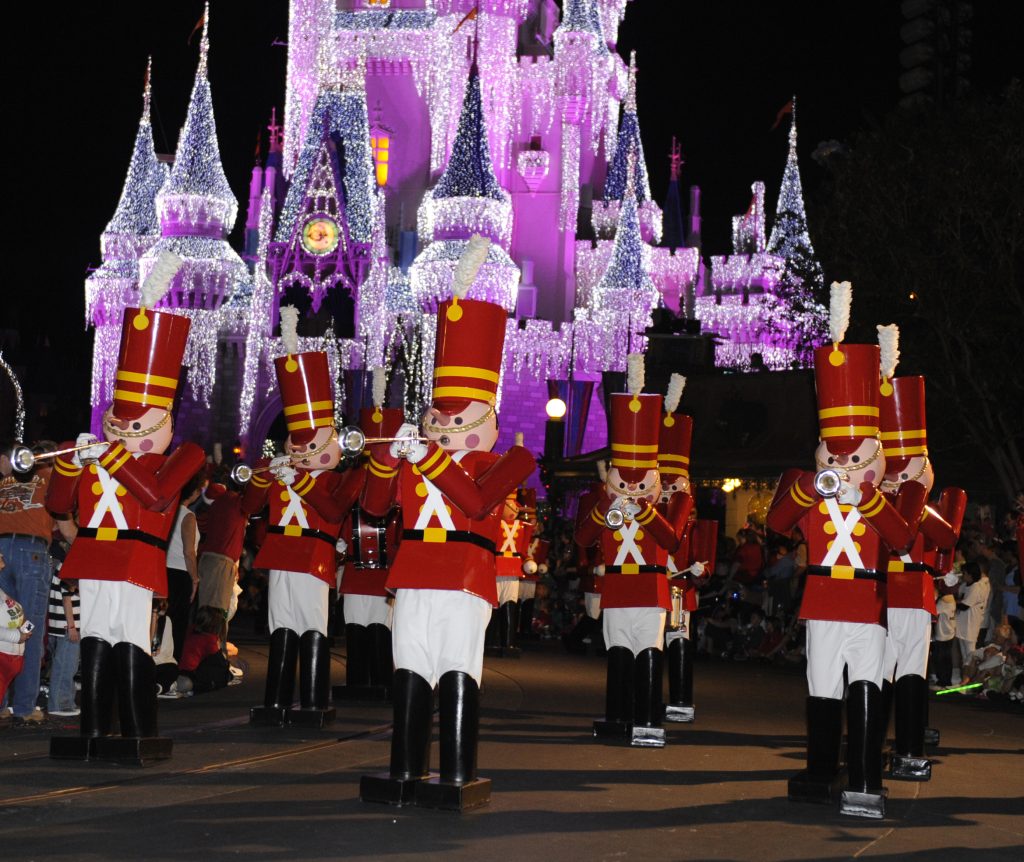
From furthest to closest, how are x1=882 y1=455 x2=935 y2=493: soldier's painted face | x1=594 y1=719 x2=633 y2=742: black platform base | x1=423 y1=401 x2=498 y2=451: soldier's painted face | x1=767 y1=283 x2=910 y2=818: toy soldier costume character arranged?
x1=594 y1=719 x2=633 y2=742: black platform base
x1=882 y1=455 x2=935 y2=493: soldier's painted face
x1=767 y1=283 x2=910 y2=818: toy soldier costume character
x1=423 y1=401 x2=498 y2=451: soldier's painted face

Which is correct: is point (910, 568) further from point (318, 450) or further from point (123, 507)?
point (123, 507)

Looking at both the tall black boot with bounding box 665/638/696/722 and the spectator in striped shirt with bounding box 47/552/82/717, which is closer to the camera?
the spectator in striped shirt with bounding box 47/552/82/717

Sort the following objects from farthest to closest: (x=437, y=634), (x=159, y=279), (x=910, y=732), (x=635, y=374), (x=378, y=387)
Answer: (x=378, y=387) → (x=635, y=374) → (x=910, y=732) → (x=159, y=279) → (x=437, y=634)

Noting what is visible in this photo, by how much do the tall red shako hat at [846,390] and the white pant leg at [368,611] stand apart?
5290 millimetres

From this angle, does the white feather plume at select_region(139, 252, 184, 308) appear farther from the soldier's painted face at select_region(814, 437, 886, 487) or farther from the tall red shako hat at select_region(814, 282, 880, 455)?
the soldier's painted face at select_region(814, 437, 886, 487)

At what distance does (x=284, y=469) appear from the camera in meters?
9.96

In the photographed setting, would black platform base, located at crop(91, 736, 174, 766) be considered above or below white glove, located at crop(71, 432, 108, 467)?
below

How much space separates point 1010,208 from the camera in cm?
2084

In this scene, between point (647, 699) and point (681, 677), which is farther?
point (681, 677)

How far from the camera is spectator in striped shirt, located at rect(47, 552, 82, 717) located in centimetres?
1059

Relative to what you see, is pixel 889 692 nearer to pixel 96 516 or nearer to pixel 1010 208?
pixel 96 516

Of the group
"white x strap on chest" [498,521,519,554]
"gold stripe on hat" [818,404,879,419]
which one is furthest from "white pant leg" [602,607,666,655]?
"white x strap on chest" [498,521,519,554]

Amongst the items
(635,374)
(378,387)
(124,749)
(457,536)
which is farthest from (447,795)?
(378,387)

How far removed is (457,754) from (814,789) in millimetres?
2062
